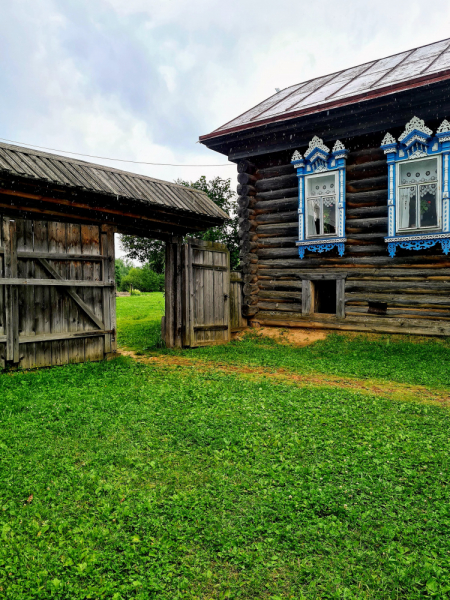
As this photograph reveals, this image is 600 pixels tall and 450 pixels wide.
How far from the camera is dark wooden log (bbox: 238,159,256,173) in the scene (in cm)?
1257

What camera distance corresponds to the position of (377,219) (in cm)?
1059

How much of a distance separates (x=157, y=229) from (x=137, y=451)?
6.74 m

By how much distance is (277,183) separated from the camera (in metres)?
12.3

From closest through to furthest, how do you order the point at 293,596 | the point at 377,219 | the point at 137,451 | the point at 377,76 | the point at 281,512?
the point at 293,596 < the point at 281,512 < the point at 137,451 < the point at 377,219 < the point at 377,76

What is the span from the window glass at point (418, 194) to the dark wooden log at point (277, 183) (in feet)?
9.67

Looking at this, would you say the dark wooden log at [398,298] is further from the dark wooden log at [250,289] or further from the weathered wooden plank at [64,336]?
the weathered wooden plank at [64,336]

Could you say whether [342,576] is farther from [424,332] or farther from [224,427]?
[424,332]

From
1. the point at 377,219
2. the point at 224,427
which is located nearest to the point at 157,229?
the point at 377,219

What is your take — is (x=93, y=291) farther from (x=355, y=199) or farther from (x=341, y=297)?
(x=355, y=199)

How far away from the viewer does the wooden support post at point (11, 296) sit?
7.13 m

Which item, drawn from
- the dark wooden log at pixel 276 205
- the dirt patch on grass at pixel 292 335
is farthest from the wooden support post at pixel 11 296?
the dark wooden log at pixel 276 205

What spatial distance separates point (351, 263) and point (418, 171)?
2646 millimetres

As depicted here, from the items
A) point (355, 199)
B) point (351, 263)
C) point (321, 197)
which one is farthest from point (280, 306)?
point (355, 199)

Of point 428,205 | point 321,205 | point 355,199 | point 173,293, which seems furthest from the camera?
point 321,205
